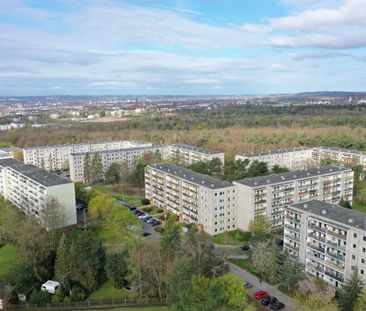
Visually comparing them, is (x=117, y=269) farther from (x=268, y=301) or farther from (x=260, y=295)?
(x=268, y=301)

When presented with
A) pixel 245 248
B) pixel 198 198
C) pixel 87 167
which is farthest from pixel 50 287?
pixel 87 167

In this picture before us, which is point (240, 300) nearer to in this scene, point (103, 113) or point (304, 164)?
point (304, 164)

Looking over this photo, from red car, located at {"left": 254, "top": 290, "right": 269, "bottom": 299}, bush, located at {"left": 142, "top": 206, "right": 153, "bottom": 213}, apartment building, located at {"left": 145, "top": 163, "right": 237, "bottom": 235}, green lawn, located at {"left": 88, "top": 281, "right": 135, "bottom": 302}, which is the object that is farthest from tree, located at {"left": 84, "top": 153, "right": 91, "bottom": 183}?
red car, located at {"left": 254, "top": 290, "right": 269, "bottom": 299}

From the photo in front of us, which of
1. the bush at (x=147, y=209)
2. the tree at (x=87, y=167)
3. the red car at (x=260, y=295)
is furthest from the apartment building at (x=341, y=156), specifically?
the tree at (x=87, y=167)

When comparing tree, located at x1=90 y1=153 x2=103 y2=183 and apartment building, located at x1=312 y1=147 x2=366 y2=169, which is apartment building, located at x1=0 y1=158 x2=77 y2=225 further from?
apartment building, located at x1=312 y1=147 x2=366 y2=169

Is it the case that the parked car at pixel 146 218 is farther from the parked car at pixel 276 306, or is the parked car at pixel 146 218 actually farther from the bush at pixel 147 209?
the parked car at pixel 276 306

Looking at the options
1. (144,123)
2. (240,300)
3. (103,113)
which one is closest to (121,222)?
(240,300)
